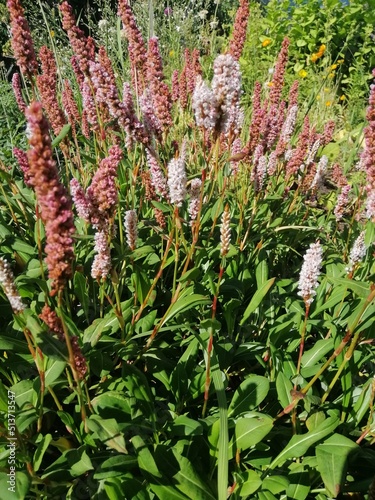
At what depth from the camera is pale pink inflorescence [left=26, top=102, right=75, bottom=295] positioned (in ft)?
2.86

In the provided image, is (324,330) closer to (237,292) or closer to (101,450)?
(237,292)

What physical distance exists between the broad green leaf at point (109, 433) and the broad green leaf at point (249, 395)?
0.56 meters

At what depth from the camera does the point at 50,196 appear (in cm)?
90

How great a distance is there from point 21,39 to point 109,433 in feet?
5.78

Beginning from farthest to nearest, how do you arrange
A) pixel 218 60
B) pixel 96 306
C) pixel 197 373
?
pixel 96 306 → pixel 197 373 → pixel 218 60

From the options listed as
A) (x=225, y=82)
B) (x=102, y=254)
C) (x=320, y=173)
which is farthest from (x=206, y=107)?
(x=320, y=173)

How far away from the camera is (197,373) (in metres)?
1.88

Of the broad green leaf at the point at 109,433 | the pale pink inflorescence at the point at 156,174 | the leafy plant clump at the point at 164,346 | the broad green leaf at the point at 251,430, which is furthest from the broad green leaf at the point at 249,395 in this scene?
the pale pink inflorescence at the point at 156,174

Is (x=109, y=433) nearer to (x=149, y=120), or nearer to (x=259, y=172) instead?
(x=149, y=120)

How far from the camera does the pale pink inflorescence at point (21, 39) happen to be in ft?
6.08

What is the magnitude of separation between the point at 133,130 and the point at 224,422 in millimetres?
1295

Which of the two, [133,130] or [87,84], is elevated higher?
[87,84]

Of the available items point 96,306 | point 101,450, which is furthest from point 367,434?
point 96,306

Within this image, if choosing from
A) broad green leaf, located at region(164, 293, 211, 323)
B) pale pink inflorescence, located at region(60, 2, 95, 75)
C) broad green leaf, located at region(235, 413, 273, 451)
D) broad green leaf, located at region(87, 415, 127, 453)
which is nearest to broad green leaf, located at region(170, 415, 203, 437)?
broad green leaf, located at region(235, 413, 273, 451)
